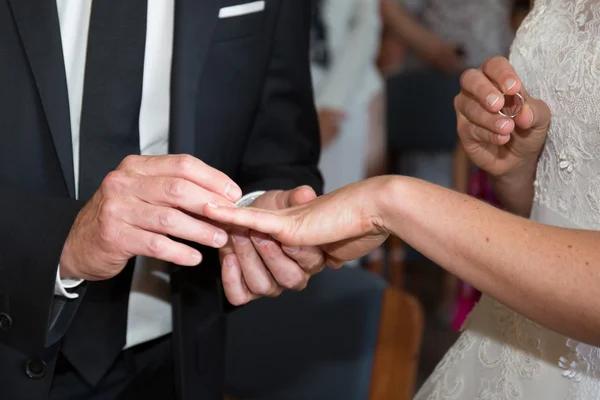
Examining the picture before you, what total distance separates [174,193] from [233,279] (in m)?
0.27

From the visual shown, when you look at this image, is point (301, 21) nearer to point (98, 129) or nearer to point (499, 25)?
point (98, 129)

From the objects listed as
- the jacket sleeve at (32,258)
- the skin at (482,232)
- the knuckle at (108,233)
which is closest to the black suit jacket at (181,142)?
the jacket sleeve at (32,258)

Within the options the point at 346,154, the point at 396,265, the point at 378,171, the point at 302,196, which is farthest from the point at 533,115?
the point at 396,265

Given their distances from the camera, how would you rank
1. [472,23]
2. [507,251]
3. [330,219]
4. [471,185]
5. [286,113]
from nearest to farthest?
[507,251] → [330,219] → [286,113] → [471,185] → [472,23]

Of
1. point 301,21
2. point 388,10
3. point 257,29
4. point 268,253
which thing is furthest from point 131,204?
point 388,10

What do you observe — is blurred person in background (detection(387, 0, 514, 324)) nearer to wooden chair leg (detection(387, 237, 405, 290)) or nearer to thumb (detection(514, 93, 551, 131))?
wooden chair leg (detection(387, 237, 405, 290))

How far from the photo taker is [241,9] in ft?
4.97

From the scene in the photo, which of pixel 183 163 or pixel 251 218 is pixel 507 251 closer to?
pixel 251 218

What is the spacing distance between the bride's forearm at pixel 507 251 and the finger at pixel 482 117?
0.20 metres

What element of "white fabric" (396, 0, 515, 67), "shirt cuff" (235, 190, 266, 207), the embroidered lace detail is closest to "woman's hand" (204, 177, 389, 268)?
"shirt cuff" (235, 190, 266, 207)

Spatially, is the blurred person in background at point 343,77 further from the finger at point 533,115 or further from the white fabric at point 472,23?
the finger at point 533,115

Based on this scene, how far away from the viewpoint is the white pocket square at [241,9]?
4.90 feet

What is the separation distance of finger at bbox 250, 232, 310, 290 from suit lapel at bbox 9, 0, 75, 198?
0.38 metres

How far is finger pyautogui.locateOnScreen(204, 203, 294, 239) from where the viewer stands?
1.13 m
